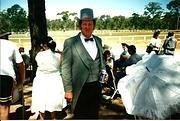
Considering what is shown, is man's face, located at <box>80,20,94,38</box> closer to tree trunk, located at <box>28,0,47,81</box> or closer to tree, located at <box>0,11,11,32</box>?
tree, located at <box>0,11,11,32</box>

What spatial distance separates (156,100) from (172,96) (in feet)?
0.87

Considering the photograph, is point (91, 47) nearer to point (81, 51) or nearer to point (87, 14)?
point (81, 51)

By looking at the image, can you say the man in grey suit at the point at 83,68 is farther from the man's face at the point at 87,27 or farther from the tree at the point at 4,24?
the tree at the point at 4,24

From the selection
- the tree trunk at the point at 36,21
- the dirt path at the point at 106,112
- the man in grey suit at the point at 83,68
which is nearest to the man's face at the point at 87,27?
the man in grey suit at the point at 83,68

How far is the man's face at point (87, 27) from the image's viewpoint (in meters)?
2.88

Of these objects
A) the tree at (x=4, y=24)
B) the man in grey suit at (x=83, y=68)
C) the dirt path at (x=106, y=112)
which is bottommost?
the dirt path at (x=106, y=112)

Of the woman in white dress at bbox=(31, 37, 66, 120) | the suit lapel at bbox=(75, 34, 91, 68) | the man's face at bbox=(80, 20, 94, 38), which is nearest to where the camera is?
the man's face at bbox=(80, 20, 94, 38)

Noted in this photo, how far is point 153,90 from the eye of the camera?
15.3 feet

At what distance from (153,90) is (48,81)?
1451 millimetres

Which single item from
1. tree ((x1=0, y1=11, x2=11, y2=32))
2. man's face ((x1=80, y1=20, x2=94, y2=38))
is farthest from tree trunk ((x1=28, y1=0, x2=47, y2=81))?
man's face ((x1=80, y1=20, x2=94, y2=38))

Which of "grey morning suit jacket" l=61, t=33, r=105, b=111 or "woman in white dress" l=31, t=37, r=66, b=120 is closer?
"grey morning suit jacket" l=61, t=33, r=105, b=111

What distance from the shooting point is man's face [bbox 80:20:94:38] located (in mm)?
2875

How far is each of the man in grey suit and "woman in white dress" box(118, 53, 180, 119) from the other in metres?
1.59

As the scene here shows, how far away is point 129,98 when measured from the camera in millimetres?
4848
